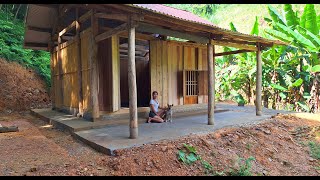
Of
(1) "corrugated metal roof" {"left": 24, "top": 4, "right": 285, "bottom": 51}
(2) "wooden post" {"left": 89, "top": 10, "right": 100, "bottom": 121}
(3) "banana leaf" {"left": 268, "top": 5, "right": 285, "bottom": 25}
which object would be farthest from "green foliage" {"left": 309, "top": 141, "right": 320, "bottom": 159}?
(3) "banana leaf" {"left": 268, "top": 5, "right": 285, "bottom": 25}

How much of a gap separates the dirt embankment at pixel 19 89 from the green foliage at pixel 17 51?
429 millimetres

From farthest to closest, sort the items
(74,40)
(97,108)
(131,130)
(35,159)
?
1. (74,40)
2. (97,108)
3. (131,130)
4. (35,159)

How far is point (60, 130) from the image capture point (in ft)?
26.1

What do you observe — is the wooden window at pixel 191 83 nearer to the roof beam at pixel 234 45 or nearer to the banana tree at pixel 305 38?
the roof beam at pixel 234 45

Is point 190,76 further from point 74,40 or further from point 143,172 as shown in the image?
point 143,172

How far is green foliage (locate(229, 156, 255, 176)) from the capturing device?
4949mm

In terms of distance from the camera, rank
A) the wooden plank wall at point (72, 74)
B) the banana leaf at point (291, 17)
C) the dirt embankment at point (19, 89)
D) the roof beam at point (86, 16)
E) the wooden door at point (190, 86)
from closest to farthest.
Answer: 1. the roof beam at point (86, 16)
2. the wooden plank wall at point (72, 74)
3. the wooden door at point (190, 86)
4. the banana leaf at point (291, 17)
5. the dirt embankment at point (19, 89)

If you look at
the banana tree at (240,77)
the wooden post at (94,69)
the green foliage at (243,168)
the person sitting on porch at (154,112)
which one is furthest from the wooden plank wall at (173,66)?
the green foliage at (243,168)

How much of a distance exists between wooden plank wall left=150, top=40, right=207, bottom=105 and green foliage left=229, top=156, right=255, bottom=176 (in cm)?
440

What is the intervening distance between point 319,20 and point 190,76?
244 inches

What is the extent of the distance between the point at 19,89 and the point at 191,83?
9.27m

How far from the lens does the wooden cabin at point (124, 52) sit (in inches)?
248

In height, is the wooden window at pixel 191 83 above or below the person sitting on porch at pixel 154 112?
above
